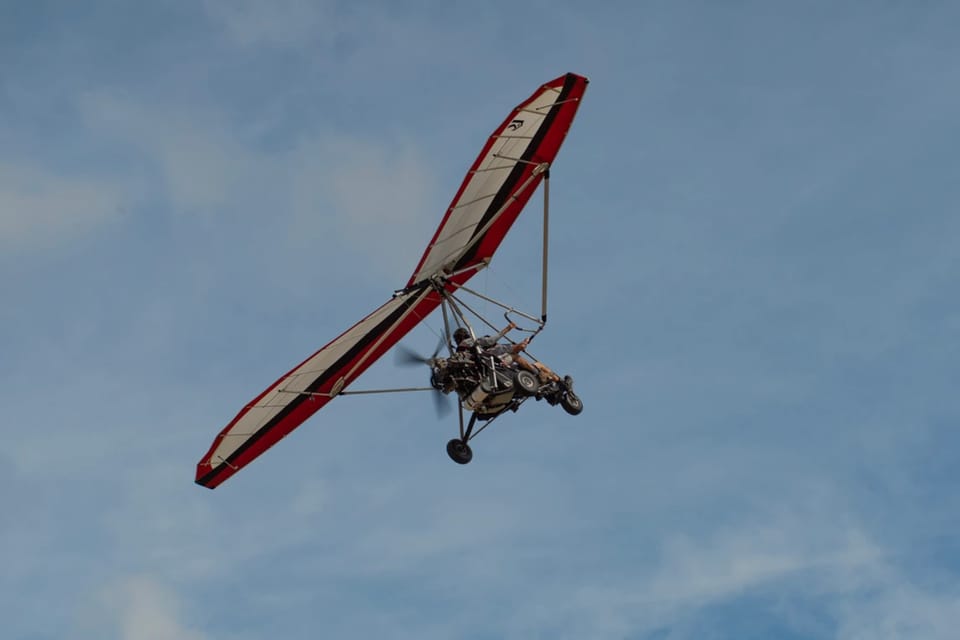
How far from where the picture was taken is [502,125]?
43906 mm

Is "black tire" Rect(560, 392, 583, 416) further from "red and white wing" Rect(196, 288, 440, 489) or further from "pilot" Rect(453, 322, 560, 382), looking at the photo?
"red and white wing" Rect(196, 288, 440, 489)

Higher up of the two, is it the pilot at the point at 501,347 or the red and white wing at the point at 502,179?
the red and white wing at the point at 502,179

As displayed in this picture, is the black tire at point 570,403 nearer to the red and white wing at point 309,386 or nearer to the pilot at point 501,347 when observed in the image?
the pilot at point 501,347

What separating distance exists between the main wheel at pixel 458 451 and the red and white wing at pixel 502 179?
443cm

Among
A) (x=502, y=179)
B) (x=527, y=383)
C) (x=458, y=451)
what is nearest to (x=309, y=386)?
(x=458, y=451)

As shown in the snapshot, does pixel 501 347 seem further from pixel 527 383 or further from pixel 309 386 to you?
pixel 309 386

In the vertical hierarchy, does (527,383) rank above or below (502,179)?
below

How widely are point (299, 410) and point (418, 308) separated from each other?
4.53 meters

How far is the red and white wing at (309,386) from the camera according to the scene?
150 feet

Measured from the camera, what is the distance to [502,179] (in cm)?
4472

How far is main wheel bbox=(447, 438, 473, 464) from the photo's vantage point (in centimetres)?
4472

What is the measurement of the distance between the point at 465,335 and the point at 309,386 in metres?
5.39

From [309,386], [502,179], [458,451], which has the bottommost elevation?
[458,451]

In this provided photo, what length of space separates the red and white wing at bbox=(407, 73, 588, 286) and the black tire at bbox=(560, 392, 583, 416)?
4468mm
